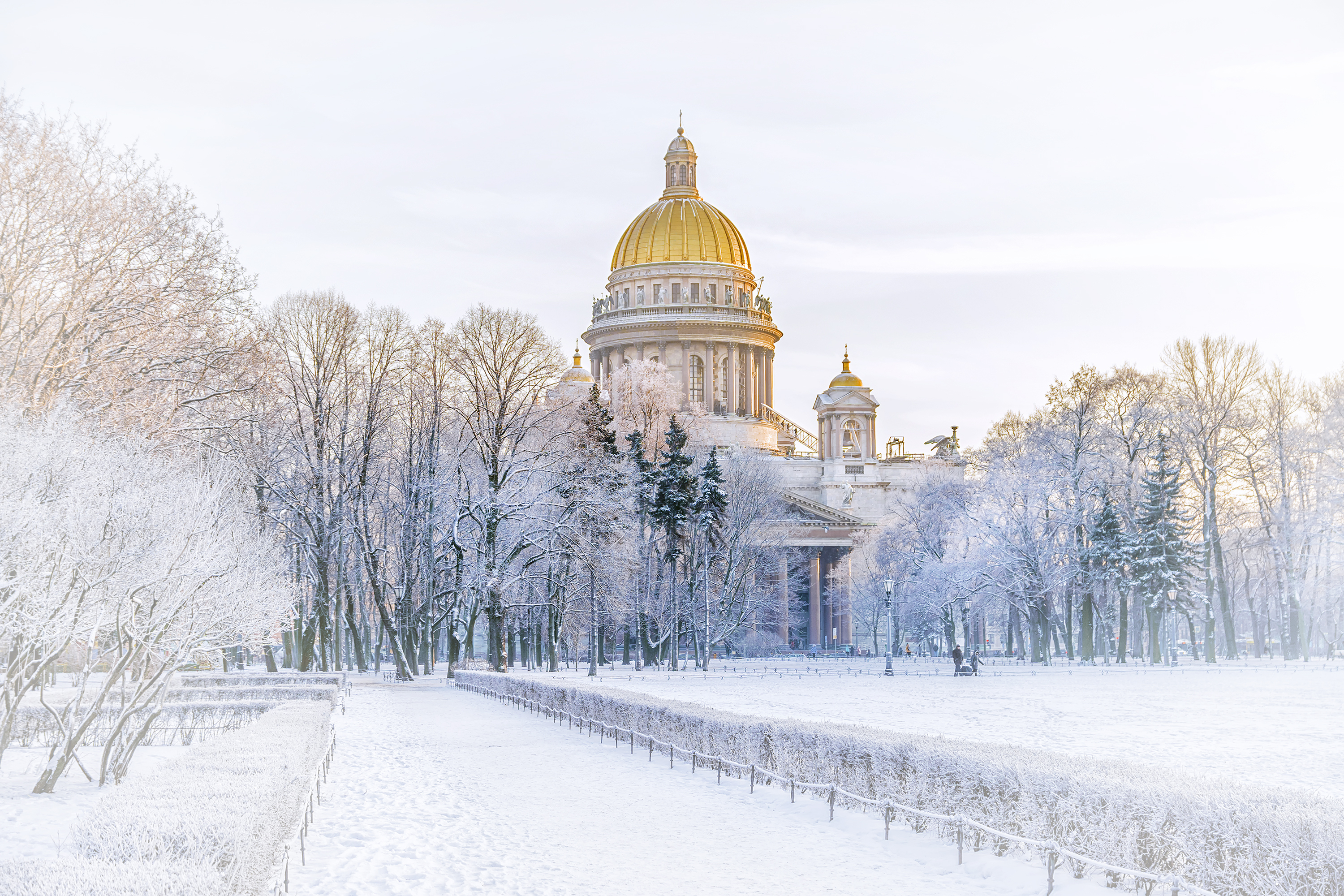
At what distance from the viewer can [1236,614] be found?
93.5 metres

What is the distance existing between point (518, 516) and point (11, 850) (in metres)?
32.1

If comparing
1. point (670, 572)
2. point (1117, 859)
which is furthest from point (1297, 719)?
point (670, 572)

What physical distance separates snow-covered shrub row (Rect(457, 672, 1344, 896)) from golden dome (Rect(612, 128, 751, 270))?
90.7 m

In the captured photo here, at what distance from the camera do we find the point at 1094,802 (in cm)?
1054

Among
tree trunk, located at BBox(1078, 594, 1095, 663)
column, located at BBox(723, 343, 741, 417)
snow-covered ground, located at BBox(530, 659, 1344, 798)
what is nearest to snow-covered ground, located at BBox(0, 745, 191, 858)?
snow-covered ground, located at BBox(530, 659, 1344, 798)

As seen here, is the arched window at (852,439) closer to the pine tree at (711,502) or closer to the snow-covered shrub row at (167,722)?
the pine tree at (711,502)

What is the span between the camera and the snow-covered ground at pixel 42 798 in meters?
13.6

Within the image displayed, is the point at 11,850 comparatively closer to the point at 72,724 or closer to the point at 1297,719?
the point at 72,724

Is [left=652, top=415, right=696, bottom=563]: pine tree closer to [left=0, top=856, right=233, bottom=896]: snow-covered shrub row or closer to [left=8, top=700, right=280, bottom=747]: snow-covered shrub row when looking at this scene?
[left=8, top=700, right=280, bottom=747]: snow-covered shrub row

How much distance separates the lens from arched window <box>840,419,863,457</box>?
9906 centimetres

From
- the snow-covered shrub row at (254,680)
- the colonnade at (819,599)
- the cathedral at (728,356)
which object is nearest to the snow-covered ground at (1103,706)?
the snow-covered shrub row at (254,680)

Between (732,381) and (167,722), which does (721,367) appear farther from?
(167,722)

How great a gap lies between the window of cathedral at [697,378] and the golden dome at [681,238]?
332 inches

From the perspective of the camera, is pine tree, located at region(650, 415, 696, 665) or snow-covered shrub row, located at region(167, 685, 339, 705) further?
pine tree, located at region(650, 415, 696, 665)
